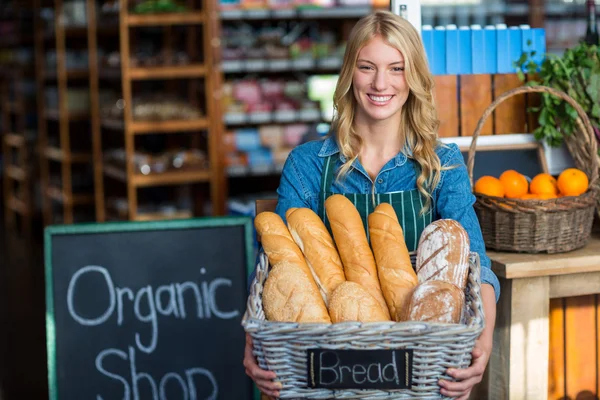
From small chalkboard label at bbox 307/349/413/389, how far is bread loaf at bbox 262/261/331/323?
0.12 meters

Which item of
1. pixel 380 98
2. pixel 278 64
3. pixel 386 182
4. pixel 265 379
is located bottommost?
pixel 265 379

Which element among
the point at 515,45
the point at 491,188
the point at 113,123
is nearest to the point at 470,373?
the point at 491,188

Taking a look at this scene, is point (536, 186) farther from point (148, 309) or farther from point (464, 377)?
point (148, 309)

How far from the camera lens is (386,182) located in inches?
85.4

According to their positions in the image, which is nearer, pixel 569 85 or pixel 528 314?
pixel 528 314

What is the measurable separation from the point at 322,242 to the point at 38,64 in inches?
247

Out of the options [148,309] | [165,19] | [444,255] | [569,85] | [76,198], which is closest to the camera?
[444,255]

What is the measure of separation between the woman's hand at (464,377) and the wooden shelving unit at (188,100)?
145 inches

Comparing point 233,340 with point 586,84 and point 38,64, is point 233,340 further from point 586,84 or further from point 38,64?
point 38,64

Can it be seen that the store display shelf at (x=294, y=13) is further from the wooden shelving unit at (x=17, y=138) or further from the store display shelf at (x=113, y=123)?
the wooden shelving unit at (x=17, y=138)

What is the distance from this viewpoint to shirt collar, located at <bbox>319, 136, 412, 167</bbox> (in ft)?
7.08

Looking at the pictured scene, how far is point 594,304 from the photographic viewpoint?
2588 millimetres

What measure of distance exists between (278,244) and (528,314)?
0.89m

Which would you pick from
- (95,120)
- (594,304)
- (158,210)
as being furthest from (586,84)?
(95,120)
